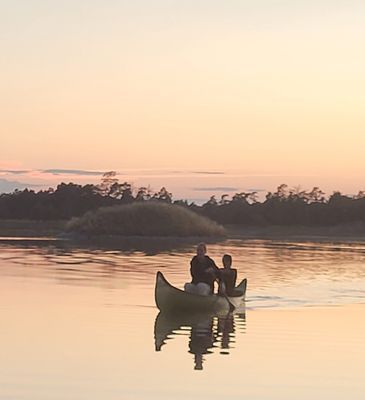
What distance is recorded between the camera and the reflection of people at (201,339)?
53.3 feet

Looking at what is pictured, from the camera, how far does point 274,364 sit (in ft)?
51.0

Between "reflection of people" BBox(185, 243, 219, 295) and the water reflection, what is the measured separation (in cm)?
62

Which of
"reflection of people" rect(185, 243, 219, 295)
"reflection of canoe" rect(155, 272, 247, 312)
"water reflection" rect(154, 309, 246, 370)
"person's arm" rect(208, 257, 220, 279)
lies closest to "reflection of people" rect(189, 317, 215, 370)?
"water reflection" rect(154, 309, 246, 370)

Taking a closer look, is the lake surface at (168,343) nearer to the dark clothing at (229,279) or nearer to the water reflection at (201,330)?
the water reflection at (201,330)

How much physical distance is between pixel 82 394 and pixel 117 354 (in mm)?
3382

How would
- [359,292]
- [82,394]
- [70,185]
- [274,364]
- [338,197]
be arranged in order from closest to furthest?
[82,394] < [274,364] < [359,292] < [338,197] < [70,185]

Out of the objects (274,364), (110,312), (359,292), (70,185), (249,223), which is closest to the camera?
(274,364)

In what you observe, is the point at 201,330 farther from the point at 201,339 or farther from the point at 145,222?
the point at 145,222

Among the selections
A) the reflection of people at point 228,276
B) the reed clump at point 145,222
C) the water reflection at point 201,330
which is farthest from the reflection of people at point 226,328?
the reed clump at point 145,222

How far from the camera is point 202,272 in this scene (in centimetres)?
2300

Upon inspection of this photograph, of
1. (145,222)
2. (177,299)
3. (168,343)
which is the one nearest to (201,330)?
(177,299)

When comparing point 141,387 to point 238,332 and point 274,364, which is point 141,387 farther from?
point 238,332

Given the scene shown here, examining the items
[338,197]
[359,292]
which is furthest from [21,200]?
[359,292]

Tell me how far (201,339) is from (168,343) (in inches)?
40.2
